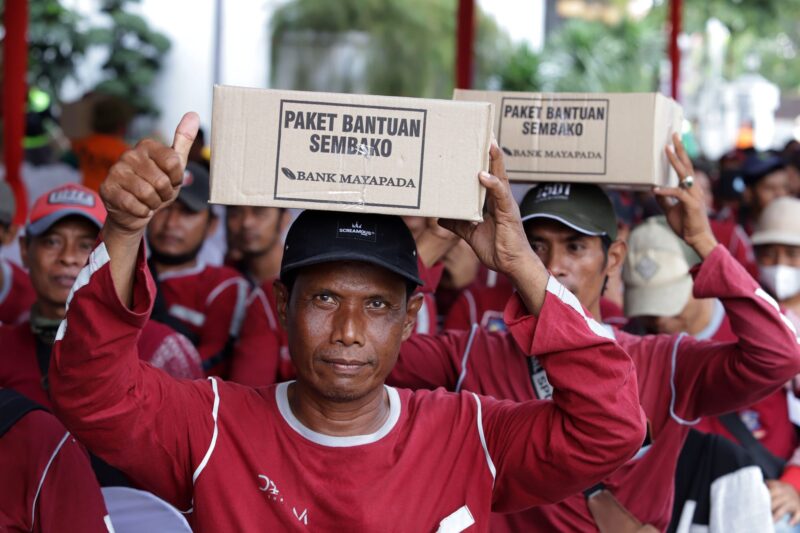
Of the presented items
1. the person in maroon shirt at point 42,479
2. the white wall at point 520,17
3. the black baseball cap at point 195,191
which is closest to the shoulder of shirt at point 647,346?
the person in maroon shirt at point 42,479

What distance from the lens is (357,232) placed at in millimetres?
2426

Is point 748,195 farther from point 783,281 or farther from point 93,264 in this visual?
point 93,264

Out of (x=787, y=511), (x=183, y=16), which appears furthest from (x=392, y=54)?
(x=787, y=511)

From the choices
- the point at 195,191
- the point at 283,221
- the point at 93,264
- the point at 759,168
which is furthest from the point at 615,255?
the point at 759,168

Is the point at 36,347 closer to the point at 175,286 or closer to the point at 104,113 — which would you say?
the point at 175,286

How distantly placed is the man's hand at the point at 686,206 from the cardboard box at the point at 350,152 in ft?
3.57

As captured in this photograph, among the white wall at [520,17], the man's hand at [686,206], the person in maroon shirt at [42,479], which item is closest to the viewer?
the person in maroon shirt at [42,479]

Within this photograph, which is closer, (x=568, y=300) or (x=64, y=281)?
(x=568, y=300)

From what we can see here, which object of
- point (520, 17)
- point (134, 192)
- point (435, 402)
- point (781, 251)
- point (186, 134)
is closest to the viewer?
point (134, 192)

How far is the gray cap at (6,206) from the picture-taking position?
5.36 metres

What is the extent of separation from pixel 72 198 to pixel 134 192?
1931 mm

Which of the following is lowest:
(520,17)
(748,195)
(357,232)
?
(357,232)

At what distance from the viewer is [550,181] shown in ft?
10.4

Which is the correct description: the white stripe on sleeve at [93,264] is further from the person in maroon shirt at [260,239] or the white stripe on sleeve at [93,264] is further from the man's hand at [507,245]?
the person in maroon shirt at [260,239]
